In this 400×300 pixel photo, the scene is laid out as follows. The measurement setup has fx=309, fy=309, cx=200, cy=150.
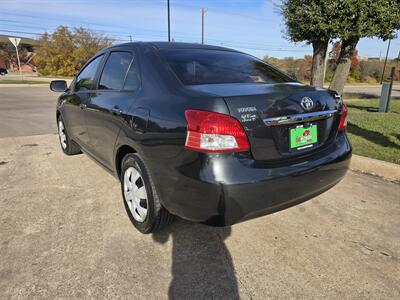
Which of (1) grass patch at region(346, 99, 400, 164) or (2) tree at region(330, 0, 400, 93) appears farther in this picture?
(2) tree at region(330, 0, 400, 93)

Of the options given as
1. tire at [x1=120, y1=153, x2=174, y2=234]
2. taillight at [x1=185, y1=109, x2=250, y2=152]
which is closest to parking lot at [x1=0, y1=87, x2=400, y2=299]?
tire at [x1=120, y1=153, x2=174, y2=234]

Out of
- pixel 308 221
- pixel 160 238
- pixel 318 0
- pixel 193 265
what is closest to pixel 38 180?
pixel 160 238

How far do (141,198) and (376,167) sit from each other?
3334mm

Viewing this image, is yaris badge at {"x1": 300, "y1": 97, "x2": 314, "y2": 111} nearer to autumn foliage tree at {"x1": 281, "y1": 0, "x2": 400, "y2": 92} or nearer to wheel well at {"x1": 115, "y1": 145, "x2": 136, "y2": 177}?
wheel well at {"x1": 115, "y1": 145, "x2": 136, "y2": 177}

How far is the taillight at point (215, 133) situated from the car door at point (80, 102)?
1973 millimetres

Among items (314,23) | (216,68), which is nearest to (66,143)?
(216,68)

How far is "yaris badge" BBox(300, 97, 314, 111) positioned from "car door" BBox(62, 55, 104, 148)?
7.58ft

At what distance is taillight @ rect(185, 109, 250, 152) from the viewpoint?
75.9 inches

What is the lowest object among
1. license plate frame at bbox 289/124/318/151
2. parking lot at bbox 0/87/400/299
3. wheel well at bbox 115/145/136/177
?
parking lot at bbox 0/87/400/299

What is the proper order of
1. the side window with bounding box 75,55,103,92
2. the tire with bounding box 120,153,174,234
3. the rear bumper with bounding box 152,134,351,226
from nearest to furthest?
the rear bumper with bounding box 152,134,351,226 → the tire with bounding box 120,153,174,234 → the side window with bounding box 75,55,103,92

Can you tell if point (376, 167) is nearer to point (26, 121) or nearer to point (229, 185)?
point (229, 185)

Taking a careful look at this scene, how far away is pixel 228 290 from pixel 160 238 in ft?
2.61

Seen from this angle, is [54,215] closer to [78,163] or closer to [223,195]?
[78,163]

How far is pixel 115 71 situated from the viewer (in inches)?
Answer: 121
